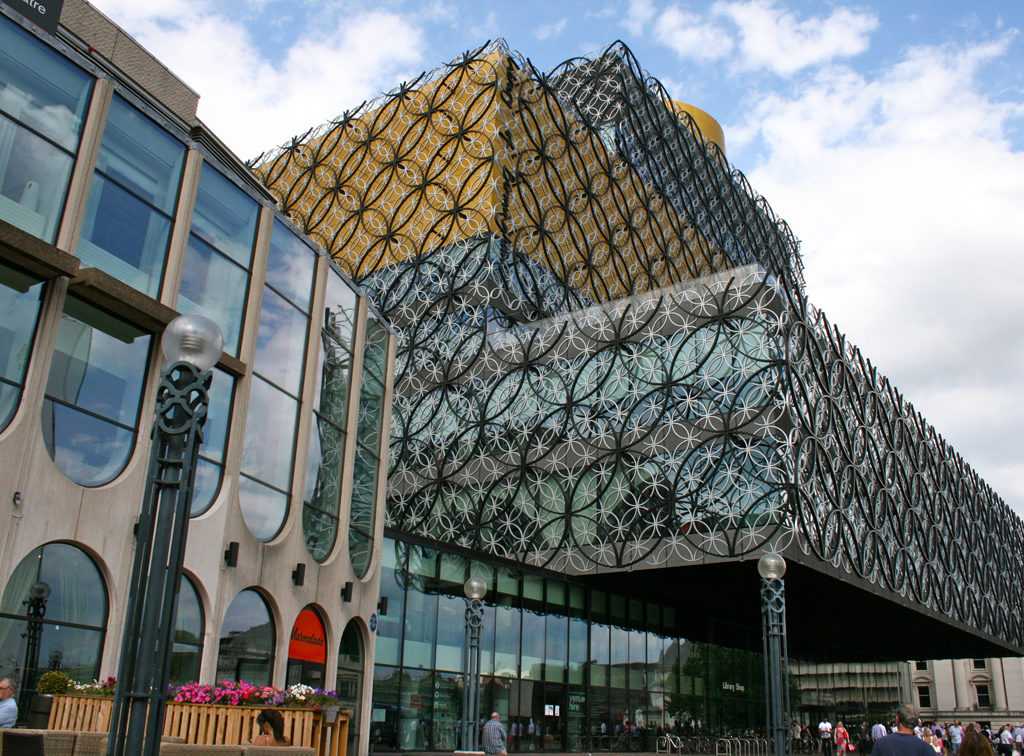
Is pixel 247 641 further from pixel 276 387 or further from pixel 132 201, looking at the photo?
pixel 132 201

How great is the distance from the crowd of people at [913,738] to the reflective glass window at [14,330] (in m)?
12.8

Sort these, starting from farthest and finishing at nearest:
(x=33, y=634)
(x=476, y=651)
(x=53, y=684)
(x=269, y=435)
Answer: (x=476, y=651), (x=269, y=435), (x=33, y=634), (x=53, y=684)

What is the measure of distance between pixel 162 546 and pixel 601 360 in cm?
2961

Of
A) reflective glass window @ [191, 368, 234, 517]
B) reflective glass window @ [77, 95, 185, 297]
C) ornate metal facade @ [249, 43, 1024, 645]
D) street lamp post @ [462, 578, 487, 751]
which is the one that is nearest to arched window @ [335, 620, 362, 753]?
street lamp post @ [462, 578, 487, 751]

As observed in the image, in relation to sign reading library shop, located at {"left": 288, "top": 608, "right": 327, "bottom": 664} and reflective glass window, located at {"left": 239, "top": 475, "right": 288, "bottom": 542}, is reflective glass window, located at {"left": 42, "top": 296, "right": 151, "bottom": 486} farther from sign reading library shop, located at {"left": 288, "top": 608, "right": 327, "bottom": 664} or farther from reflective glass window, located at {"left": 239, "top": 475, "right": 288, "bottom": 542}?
sign reading library shop, located at {"left": 288, "top": 608, "right": 327, "bottom": 664}

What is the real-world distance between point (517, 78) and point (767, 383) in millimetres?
22643

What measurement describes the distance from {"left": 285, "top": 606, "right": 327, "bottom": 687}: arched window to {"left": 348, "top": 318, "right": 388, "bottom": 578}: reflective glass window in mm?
2364

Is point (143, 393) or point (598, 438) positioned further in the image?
point (598, 438)

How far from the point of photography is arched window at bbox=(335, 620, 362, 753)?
70.3 ft

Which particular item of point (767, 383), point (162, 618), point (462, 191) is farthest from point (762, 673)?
point (162, 618)

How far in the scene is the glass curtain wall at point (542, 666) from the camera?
28031mm

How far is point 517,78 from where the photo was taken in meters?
45.2

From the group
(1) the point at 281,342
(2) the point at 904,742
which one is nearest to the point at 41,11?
(1) the point at 281,342

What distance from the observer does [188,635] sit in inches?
643
